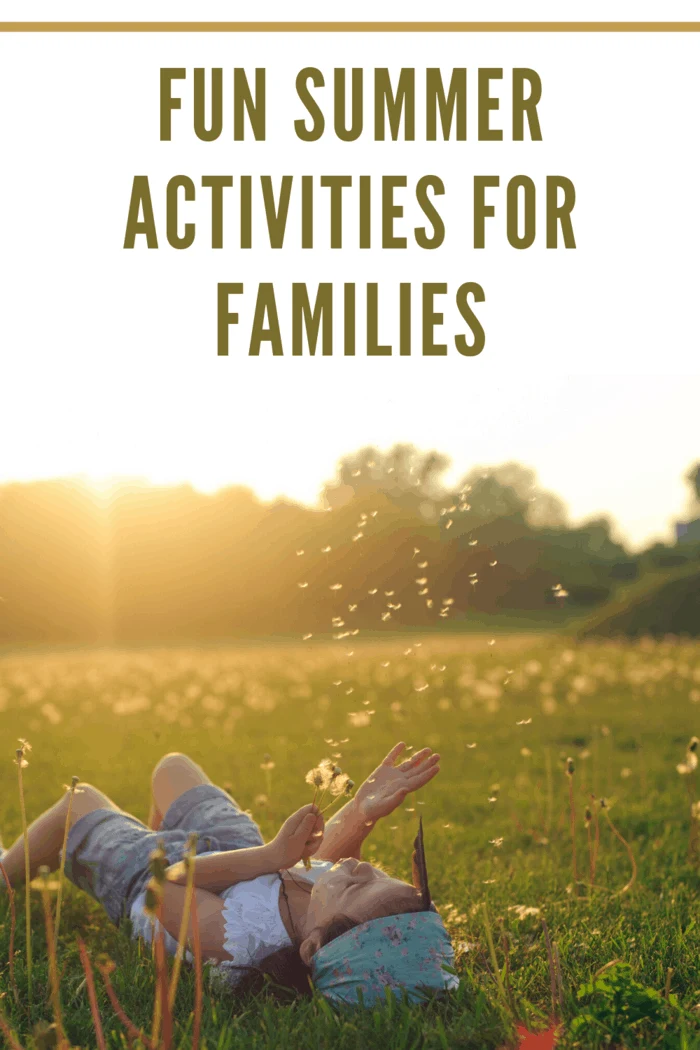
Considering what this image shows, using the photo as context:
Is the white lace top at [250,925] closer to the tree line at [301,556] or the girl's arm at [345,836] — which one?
the girl's arm at [345,836]

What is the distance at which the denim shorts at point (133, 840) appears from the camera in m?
3.83

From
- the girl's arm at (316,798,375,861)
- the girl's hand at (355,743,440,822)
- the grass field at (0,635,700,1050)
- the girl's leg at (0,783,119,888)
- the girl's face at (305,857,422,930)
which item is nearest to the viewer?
the grass field at (0,635,700,1050)

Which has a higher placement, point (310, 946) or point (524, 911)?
point (310, 946)

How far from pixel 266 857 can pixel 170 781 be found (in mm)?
1269

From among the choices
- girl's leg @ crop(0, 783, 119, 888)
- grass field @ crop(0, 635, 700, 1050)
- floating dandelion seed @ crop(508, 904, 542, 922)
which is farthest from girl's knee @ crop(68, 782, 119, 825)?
floating dandelion seed @ crop(508, 904, 542, 922)

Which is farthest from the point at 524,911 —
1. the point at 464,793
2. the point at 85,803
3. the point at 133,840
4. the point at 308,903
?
the point at 464,793

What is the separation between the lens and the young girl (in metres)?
3.10

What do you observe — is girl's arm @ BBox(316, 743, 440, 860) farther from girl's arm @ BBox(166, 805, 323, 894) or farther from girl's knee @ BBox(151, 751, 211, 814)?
girl's knee @ BBox(151, 751, 211, 814)

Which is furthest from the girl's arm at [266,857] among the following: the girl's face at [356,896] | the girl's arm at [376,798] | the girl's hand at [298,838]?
the girl's arm at [376,798]

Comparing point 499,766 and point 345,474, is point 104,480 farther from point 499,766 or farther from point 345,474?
point 345,474

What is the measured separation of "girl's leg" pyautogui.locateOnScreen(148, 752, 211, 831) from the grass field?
34cm

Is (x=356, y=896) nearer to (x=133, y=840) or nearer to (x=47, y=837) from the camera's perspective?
(x=133, y=840)

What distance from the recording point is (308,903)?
3.35 meters

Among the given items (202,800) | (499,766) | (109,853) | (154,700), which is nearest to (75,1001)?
(109,853)
